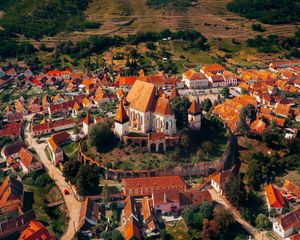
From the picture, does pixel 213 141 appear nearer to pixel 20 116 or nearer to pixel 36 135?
pixel 36 135

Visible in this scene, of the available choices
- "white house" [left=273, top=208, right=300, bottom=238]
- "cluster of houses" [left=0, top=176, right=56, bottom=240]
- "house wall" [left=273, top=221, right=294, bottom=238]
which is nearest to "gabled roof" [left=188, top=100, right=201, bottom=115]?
"white house" [left=273, top=208, right=300, bottom=238]

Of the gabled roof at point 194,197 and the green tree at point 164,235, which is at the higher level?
the gabled roof at point 194,197

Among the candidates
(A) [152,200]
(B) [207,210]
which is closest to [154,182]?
(A) [152,200]

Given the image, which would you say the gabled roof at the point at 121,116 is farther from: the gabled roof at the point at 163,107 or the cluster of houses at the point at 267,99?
the cluster of houses at the point at 267,99

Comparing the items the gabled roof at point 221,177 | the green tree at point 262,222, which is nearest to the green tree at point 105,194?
the gabled roof at point 221,177

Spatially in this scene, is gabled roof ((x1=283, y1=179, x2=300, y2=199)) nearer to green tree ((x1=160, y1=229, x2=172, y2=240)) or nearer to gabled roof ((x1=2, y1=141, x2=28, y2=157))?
green tree ((x1=160, y1=229, x2=172, y2=240))

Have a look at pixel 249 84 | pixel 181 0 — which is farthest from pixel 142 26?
pixel 249 84
